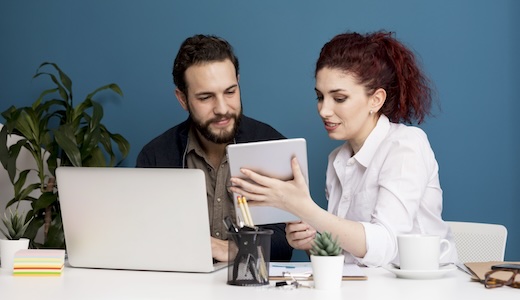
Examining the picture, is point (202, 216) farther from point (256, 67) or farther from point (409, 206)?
point (256, 67)

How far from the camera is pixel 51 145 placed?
3535 millimetres

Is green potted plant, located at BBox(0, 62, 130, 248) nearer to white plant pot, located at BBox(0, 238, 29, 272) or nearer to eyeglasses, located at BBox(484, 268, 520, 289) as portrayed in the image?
white plant pot, located at BBox(0, 238, 29, 272)

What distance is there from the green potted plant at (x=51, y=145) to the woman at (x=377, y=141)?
129 cm

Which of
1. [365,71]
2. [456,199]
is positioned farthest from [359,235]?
[456,199]

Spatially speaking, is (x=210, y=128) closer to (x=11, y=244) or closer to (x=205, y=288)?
(x=11, y=244)

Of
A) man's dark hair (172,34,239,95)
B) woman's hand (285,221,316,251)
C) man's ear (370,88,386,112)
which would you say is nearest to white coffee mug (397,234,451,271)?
woman's hand (285,221,316,251)

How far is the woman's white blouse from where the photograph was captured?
2.23m

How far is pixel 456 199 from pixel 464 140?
0.83ft

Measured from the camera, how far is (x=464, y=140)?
323cm

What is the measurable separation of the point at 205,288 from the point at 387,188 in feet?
2.54

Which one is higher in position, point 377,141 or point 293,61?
point 293,61

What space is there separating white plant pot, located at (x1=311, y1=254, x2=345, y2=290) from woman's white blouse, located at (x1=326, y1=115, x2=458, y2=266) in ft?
1.36

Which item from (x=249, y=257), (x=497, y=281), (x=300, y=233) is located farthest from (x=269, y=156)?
(x=497, y=281)

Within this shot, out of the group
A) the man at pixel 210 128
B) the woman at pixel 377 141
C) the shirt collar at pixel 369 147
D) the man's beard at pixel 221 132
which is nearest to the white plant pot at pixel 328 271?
the woman at pixel 377 141
